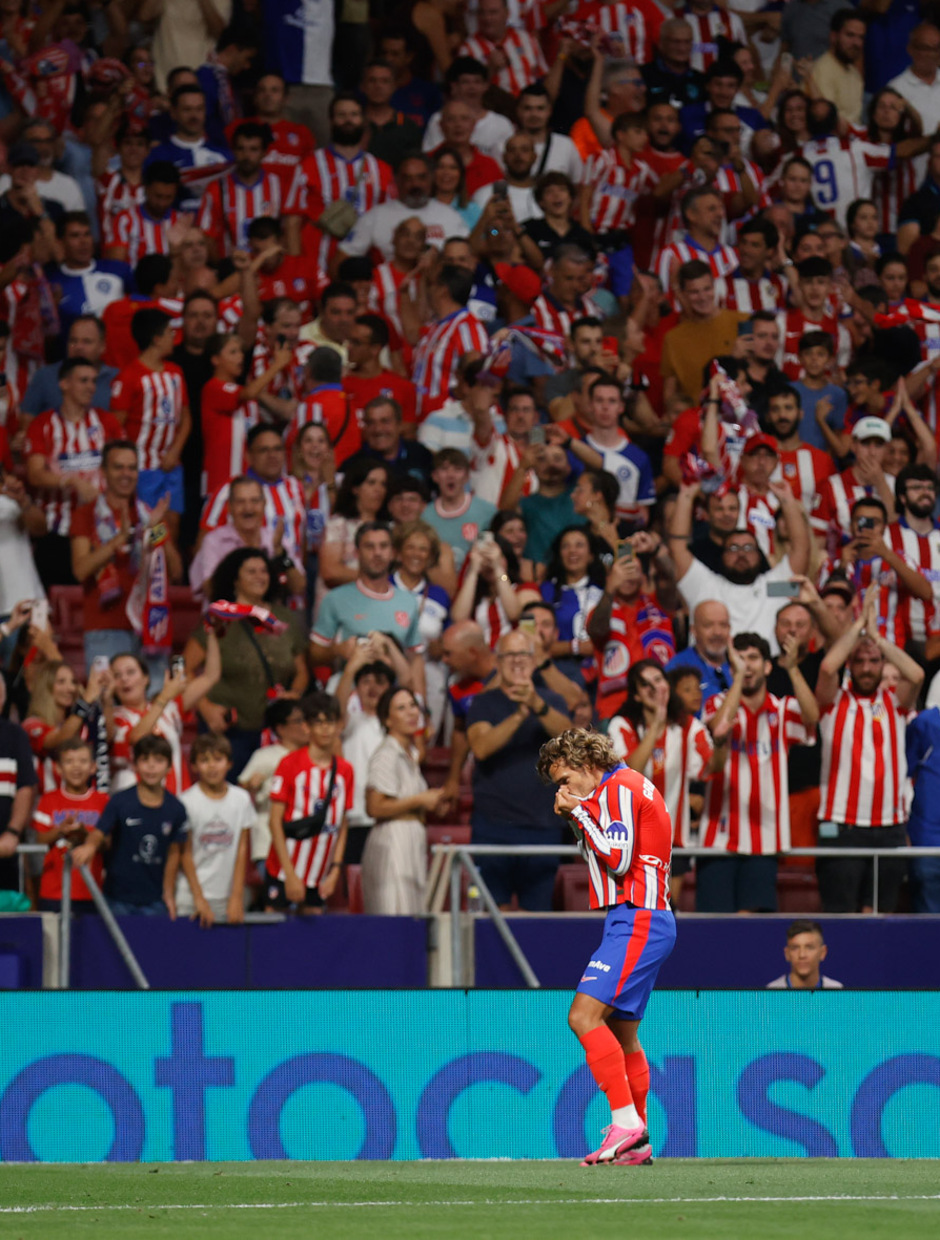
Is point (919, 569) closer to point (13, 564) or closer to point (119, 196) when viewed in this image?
point (13, 564)

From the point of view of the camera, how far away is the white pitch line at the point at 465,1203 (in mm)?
7672

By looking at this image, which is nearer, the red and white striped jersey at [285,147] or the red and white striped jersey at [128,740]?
the red and white striped jersey at [128,740]

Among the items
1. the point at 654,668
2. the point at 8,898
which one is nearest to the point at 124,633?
the point at 8,898

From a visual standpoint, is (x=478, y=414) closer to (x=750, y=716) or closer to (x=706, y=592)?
(x=706, y=592)

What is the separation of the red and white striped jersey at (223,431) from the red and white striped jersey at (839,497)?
423cm

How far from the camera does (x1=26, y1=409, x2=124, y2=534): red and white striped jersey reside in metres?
14.3

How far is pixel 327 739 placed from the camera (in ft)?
40.2

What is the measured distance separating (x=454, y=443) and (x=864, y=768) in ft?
13.3

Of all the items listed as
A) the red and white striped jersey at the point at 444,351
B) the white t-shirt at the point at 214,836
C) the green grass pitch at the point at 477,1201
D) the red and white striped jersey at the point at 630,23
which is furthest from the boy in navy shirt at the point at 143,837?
the red and white striped jersey at the point at 630,23

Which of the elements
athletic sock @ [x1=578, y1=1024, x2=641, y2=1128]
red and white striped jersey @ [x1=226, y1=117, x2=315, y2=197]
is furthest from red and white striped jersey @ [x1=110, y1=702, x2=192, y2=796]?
red and white striped jersey @ [x1=226, y1=117, x2=315, y2=197]

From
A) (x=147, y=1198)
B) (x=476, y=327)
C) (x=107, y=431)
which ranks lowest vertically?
(x=147, y=1198)

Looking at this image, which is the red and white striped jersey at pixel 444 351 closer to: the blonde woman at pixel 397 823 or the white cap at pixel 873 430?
the white cap at pixel 873 430

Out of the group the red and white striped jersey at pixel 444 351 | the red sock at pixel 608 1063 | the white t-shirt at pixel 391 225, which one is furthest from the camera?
the white t-shirt at pixel 391 225

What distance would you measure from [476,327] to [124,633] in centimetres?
392
